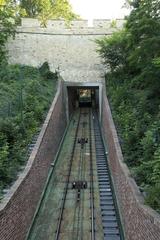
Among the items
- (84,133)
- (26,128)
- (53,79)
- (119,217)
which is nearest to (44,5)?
(53,79)

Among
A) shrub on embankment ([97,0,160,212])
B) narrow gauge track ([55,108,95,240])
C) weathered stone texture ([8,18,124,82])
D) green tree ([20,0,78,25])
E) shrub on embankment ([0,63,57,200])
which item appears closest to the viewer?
shrub on embankment ([97,0,160,212])

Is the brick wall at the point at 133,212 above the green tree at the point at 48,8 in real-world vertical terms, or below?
below

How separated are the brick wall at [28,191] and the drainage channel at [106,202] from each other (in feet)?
7.93

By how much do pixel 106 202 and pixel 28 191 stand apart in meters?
3.80

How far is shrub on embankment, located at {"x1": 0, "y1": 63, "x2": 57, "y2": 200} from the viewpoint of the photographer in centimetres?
1593

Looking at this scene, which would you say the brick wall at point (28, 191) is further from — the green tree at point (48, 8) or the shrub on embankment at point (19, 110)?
the green tree at point (48, 8)

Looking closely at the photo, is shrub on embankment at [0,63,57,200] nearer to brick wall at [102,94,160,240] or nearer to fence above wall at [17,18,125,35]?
fence above wall at [17,18,125,35]

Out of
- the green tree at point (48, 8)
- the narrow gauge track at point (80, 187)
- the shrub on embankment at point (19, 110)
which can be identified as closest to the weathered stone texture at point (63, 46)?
the shrub on embankment at point (19, 110)

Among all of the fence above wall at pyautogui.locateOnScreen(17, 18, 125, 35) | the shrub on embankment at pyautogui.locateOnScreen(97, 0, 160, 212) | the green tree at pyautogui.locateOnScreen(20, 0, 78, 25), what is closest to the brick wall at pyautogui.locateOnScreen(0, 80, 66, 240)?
the shrub on embankment at pyautogui.locateOnScreen(97, 0, 160, 212)

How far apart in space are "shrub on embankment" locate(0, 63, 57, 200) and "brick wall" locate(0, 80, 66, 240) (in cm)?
41

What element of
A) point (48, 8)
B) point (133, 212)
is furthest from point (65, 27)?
point (133, 212)

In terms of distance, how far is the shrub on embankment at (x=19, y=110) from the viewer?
1593 cm

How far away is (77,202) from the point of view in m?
18.3

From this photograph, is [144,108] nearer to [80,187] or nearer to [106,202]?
[80,187]
